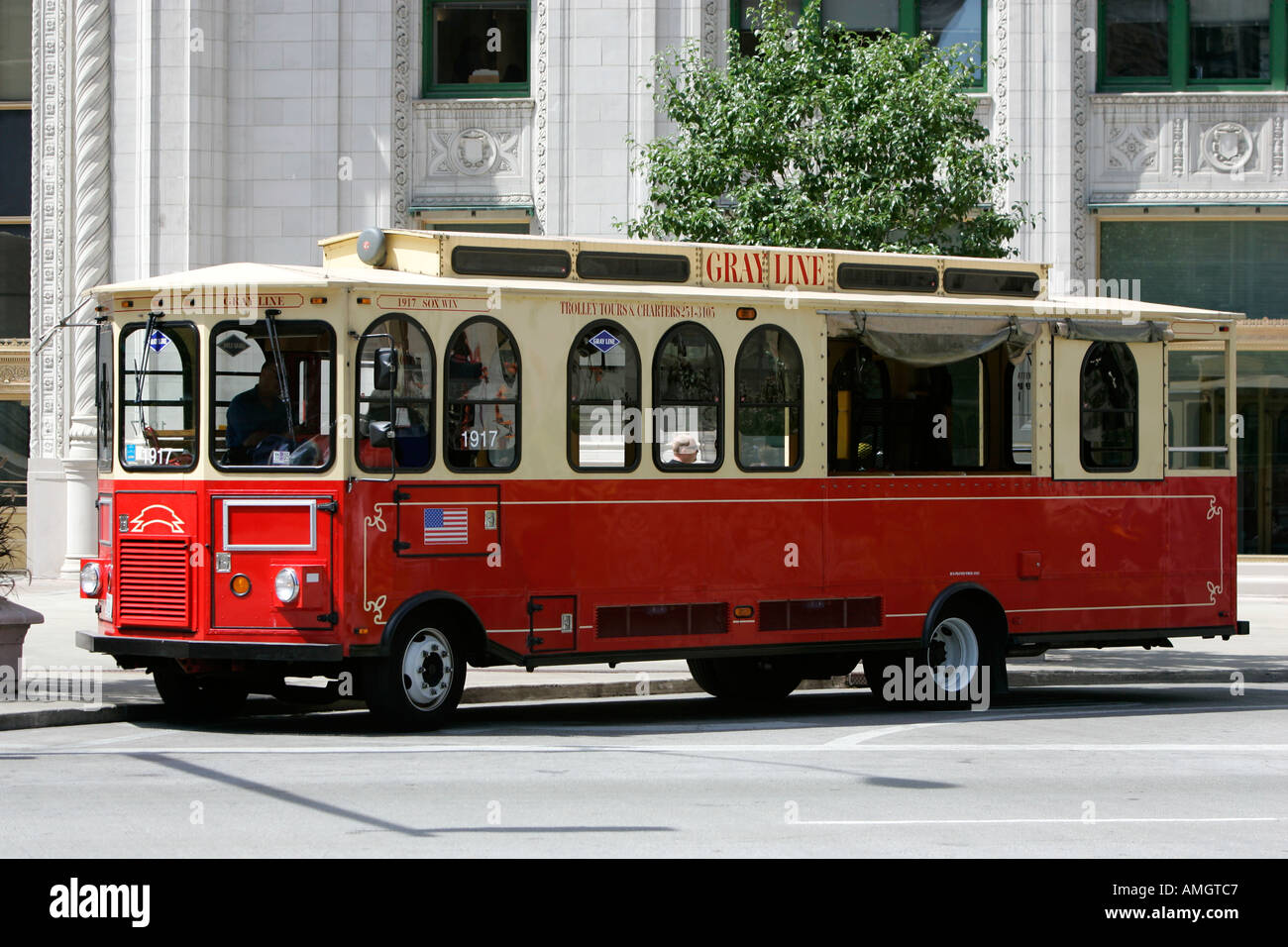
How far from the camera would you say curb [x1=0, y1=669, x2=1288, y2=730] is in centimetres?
1279

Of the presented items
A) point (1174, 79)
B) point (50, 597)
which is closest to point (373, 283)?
point (50, 597)

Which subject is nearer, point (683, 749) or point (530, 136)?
point (683, 749)

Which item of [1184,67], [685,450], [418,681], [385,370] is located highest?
[1184,67]

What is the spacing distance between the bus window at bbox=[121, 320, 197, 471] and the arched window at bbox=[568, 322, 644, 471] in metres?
2.70

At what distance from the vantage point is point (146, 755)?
11047mm

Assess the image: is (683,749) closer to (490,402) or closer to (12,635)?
(490,402)

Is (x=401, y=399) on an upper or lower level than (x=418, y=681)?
upper

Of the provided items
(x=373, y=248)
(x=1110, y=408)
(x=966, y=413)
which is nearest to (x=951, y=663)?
(x=966, y=413)

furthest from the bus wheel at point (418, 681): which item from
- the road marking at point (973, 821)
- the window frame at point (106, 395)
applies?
the road marking at point (973, 821)

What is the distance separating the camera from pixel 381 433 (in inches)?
468

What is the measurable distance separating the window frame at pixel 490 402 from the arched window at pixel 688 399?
3.59ft

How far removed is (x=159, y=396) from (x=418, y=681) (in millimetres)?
2730

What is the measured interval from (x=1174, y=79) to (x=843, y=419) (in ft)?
41.8
